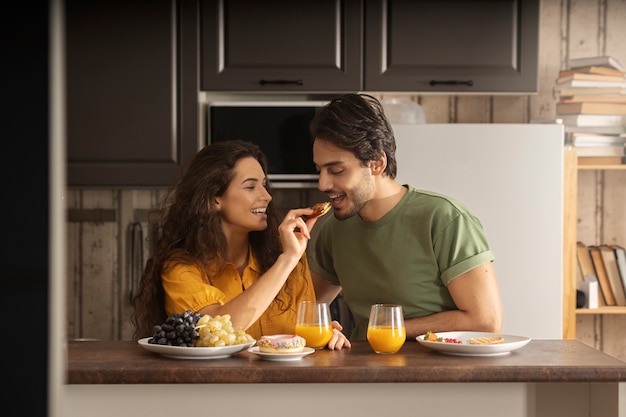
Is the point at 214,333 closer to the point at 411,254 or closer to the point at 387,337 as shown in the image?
the point at 387,337

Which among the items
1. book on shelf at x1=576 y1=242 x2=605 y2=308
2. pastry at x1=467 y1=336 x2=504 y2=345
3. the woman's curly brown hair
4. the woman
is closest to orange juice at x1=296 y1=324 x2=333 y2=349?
the woman

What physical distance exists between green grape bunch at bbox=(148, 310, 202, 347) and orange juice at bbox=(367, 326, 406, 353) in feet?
1.22

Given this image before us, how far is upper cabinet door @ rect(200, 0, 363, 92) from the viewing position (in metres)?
3.27

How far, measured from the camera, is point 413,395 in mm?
1593

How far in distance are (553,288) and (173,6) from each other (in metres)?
1.91

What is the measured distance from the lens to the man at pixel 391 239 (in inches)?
78.7

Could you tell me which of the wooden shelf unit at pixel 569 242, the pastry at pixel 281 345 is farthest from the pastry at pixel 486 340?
the wooden shelf unit at pixel 569 242

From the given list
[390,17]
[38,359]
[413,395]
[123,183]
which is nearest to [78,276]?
[123,183]

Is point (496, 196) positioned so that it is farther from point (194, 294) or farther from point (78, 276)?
point (78, 276)

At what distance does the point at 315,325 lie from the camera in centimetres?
176

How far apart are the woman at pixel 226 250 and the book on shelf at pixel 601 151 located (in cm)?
155

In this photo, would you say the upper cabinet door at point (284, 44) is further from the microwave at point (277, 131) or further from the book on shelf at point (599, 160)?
the book on shelf at point (599, 160)

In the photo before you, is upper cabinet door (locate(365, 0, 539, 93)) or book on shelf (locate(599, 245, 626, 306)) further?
book on shelf (locate(599, 245, 626, 306))

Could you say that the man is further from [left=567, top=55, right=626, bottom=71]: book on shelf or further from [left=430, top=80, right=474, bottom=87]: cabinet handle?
[left=567, top=55, right=626, bottom=71]: book on shelf
